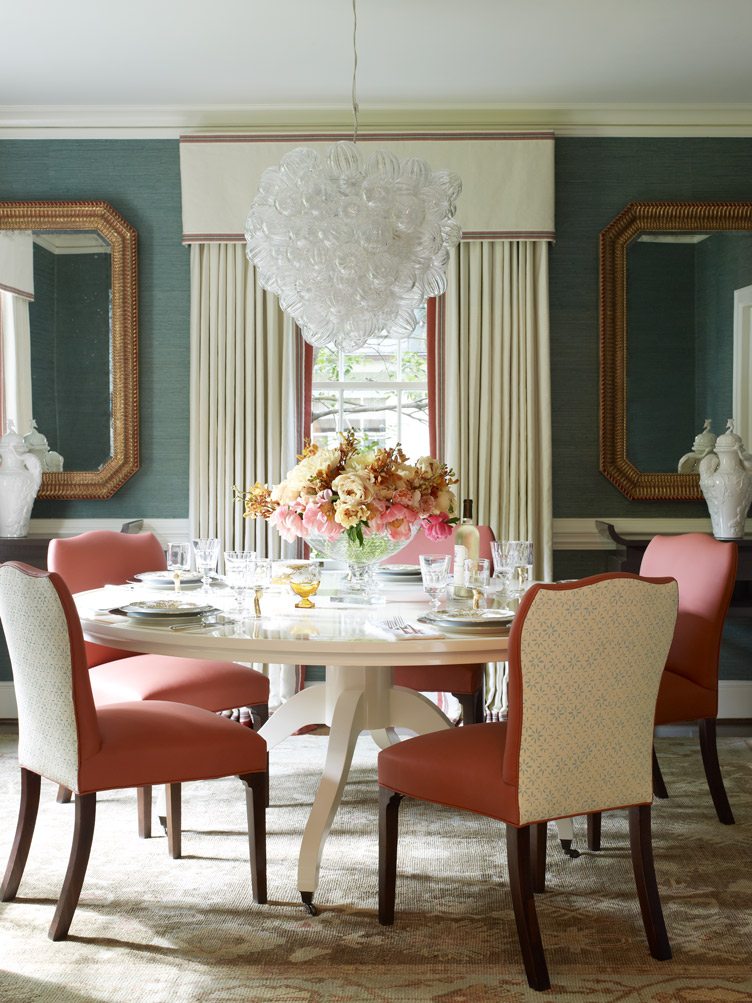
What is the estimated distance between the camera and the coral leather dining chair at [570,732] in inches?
87.9

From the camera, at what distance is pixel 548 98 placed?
4.74 m

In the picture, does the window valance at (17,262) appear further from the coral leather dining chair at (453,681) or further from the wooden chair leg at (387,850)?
the wooden chair leg at (387,850)

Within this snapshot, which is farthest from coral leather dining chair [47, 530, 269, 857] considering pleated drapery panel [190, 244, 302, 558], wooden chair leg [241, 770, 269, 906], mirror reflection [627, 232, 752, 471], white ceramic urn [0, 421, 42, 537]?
mirror reflection [627, 232, 752, 471]

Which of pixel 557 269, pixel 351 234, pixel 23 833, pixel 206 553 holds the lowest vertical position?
pixel 23 833

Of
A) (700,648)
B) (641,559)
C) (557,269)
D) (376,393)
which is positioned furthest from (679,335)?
(700,648)

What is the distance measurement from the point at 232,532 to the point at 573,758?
2.84m

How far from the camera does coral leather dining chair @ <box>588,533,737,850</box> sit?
3.23 meters

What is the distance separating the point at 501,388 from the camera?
4828mm

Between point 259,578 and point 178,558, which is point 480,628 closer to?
point 259,578

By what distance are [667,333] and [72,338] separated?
2.83 meters

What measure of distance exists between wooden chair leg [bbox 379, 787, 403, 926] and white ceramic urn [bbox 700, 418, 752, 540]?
2.51 m

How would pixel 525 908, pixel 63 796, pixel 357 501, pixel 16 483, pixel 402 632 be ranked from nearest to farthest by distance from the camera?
pixel 525 908 → pixel 402 632 → pixel 357 501 → pixel 63 796 → pixel 16 483

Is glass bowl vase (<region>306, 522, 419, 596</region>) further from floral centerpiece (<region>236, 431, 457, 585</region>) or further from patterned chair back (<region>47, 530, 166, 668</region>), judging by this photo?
patterned chair back (<region>47, 530, 166, 668</region>)

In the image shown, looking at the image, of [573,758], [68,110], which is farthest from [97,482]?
[573,758]
